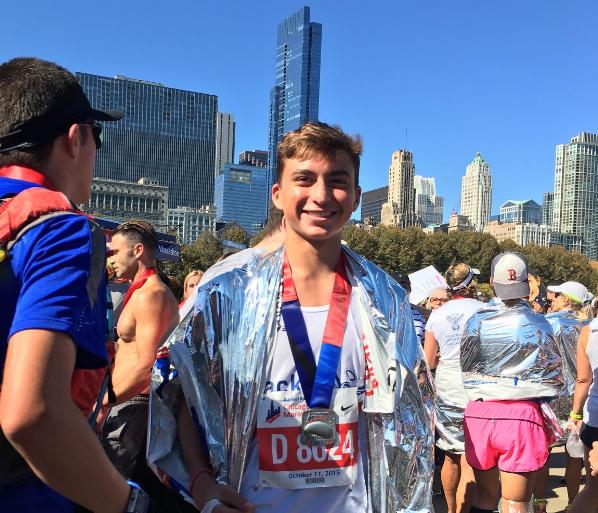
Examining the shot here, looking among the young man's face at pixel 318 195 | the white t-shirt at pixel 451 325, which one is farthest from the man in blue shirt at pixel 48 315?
the white t-shirt at pixel 451 325

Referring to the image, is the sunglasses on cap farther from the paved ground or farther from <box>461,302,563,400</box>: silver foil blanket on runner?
the paved ground

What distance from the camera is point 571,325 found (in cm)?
649

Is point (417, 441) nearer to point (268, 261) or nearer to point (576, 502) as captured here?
point (268, 261)

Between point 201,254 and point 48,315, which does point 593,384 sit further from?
point 201,254

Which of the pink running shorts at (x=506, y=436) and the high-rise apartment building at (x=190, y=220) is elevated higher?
the high-rise apartment building at (x=190, y=220)

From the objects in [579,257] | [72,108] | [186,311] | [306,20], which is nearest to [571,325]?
[186,311]

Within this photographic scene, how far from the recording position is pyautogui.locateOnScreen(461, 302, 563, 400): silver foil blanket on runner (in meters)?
3.92

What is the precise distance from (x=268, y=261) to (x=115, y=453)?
1.66 m

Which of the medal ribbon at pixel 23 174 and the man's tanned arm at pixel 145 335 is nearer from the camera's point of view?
the medal ribbon at pixel 23 174

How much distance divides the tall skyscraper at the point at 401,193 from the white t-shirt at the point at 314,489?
486 feet

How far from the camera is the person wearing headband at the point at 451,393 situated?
Result: 5074 mm

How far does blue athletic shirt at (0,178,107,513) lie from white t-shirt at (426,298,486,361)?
417 centimetres

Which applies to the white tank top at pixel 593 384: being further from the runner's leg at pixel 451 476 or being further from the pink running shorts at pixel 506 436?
the runner's leg at pixel 451 476

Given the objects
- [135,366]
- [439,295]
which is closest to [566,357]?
[439,295]
